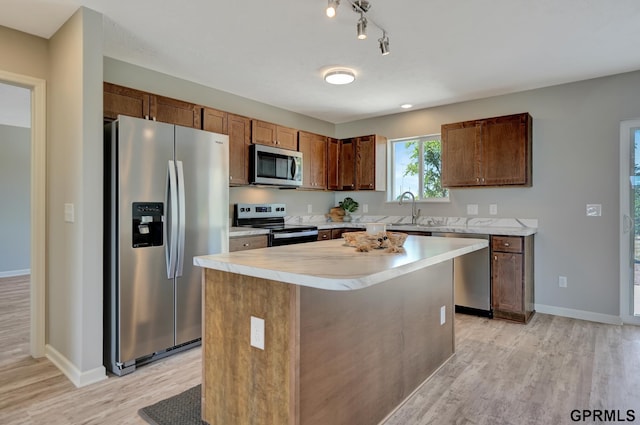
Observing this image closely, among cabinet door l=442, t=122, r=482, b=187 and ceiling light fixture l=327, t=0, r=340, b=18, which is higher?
ceiling light fixture l=327, t=0, r=340, b=18

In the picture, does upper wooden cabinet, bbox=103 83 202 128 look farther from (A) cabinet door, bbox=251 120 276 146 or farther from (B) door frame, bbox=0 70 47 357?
(A) cabinet door, bbox=251 120 276 146

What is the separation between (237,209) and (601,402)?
3582 mm

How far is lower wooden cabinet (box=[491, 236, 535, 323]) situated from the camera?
140 inches

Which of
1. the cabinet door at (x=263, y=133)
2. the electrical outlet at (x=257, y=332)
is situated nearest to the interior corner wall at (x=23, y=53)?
the cabinet door at (x=263, y=133)

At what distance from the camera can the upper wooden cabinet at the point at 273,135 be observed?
13.6ft

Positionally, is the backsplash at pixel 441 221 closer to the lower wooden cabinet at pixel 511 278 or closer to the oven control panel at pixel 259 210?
the oven control panel at pixel 259 210

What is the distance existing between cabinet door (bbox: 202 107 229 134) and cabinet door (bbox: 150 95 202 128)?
2.2 inches

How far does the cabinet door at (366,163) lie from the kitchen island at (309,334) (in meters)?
2.95

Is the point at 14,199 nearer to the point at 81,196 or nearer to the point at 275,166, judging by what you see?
the point at 275,166

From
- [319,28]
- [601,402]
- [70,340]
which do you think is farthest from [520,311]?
[70,340]

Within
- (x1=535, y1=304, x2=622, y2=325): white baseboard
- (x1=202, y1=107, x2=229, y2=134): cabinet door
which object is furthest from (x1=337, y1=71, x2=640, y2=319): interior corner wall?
(x1=202, y1=107, x2=229, y2=134): cabinet door

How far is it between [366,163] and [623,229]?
2916 mm

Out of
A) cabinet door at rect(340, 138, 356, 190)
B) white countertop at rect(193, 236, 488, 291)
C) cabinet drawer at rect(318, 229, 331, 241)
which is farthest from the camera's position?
cabinet door at rect(340, 138, 356, 190)

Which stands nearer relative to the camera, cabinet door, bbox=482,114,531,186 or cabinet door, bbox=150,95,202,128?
cabinet door, bbox=150,95,202,128
